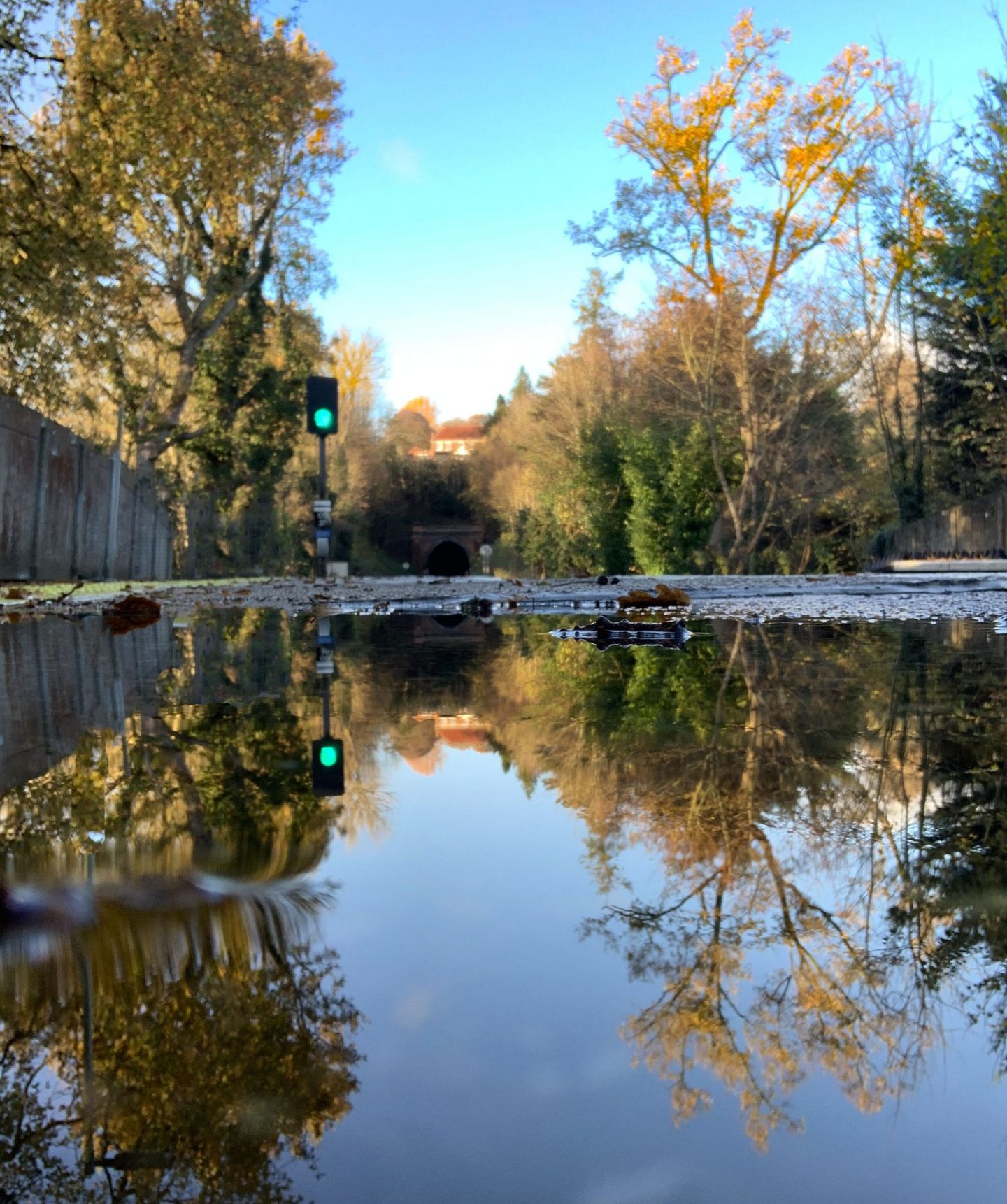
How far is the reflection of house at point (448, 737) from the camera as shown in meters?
2.72

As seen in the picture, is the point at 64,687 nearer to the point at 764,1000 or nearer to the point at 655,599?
the point at 764,1000

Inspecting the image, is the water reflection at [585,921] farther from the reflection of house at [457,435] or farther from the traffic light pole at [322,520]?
the reflection of house at [457,435]

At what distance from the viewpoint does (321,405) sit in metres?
19.4

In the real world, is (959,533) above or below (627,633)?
above

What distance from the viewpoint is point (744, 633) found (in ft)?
21.8

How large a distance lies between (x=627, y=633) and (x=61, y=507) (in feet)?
32.9

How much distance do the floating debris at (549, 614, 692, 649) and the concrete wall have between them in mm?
15639

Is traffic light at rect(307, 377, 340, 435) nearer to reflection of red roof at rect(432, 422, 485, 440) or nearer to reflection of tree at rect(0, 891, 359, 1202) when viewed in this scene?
reflection of tree at rect(0, 891, 359, 1202)

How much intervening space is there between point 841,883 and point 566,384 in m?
43.3

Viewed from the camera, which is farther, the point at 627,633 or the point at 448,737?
the point at 627,633

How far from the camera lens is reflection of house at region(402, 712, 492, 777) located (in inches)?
107

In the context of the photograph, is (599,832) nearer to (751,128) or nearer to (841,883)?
(841,883)


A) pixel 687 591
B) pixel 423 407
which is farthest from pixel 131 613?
pixel 423 407

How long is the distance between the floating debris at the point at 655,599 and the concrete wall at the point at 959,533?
41.8 feet
